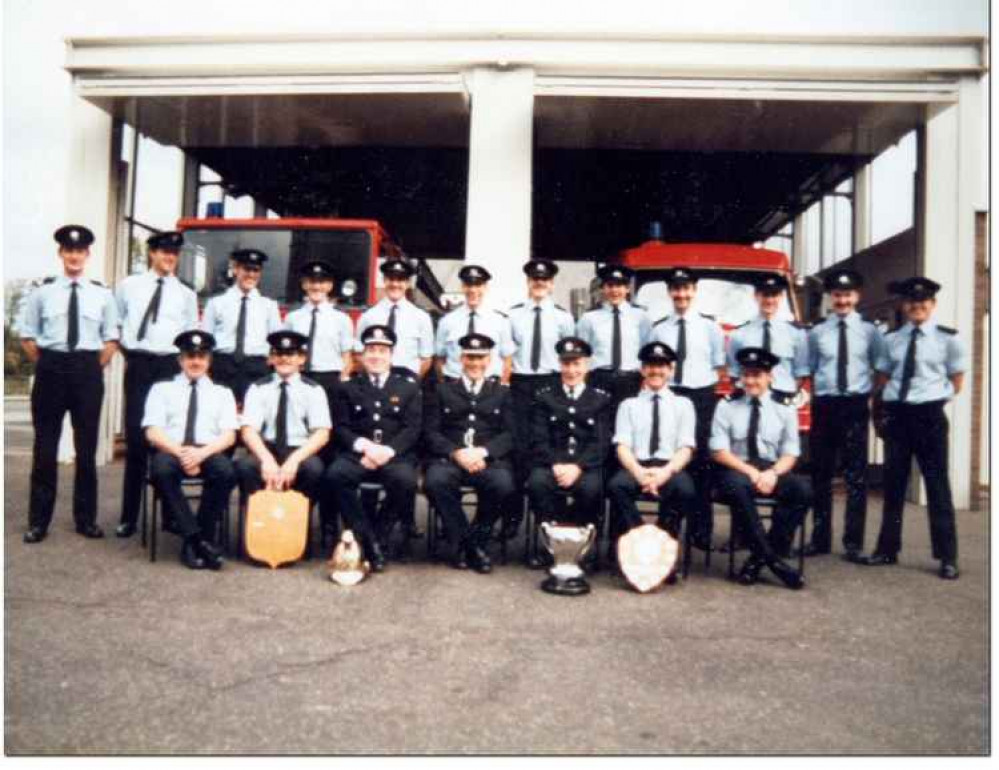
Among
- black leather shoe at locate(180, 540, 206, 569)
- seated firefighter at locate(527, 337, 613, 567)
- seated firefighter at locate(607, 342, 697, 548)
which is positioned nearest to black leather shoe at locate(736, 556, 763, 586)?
seated firefighter at locate(607, 342, 697, 548)

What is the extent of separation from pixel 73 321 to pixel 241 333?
105 centimetres

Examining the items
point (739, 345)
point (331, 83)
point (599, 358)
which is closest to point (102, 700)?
point (599, 358)

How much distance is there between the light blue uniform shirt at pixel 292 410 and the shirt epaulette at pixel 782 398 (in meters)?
2.90

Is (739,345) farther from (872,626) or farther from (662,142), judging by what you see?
(662,142)

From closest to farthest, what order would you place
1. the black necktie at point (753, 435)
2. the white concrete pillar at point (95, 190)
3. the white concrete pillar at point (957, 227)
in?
1. the black necktie at point (753, 435)
2. the white concrete pillar at point (957, 227)
3. the white concrete pillar at point (95, 190)

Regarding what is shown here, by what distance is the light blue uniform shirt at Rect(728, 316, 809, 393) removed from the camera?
5.81 metres

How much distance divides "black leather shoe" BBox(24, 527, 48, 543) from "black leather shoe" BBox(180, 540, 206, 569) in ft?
3.64

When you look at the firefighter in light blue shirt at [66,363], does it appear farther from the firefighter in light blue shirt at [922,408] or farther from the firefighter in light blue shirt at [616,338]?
the firefighter in light blue shirt at [922,408]

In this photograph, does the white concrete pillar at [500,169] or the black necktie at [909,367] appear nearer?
the black necktie at [909,367]

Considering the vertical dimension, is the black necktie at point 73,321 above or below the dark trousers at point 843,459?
above

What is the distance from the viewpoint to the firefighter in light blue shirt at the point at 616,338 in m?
5.80

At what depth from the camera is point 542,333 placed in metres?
5.91

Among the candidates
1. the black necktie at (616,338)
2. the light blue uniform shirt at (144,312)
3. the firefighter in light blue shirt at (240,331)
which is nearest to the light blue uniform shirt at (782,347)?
the black necktie at (616,338)

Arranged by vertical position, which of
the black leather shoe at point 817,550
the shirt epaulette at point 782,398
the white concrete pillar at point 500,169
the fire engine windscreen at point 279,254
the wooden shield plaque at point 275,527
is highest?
the white concrete pillar at point 500,169
